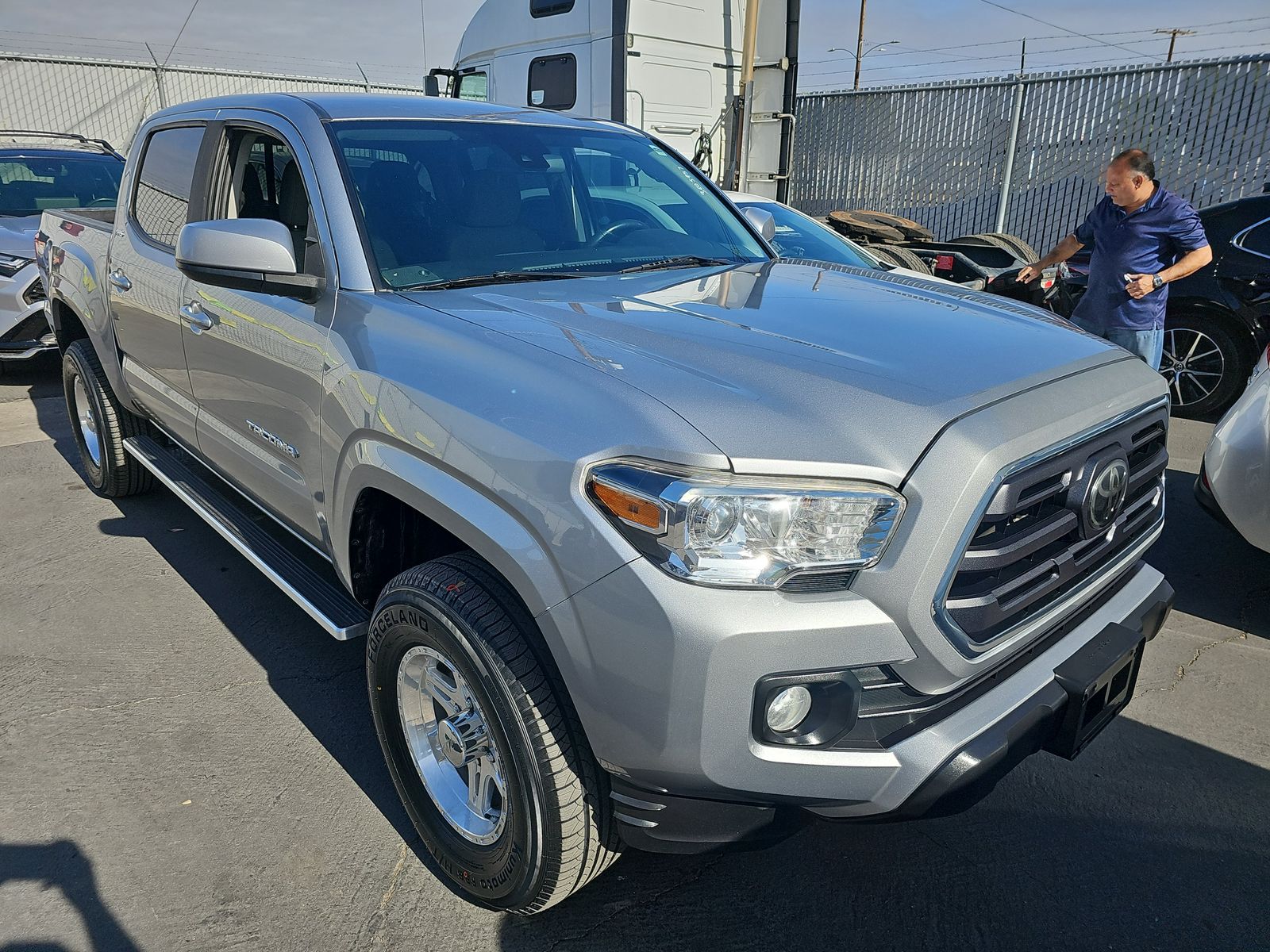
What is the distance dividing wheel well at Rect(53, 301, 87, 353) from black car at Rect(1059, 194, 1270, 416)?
6.73 metres

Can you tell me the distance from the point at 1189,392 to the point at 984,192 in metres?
7.02

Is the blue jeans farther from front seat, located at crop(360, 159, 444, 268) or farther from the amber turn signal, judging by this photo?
the amber turn signal

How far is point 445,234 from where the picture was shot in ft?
9.13

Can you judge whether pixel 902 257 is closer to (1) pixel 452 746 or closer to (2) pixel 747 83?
(2) pixel 747 83

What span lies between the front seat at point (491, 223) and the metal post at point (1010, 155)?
36.6ft

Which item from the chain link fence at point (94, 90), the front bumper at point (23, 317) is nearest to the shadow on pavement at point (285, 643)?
the front bumper at point (23, 317)

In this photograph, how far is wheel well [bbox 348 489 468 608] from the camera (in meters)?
2.54

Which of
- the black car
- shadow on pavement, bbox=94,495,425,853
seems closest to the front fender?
shadow on pavement, bbox=94,495,425,853

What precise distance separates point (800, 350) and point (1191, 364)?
5625 mm

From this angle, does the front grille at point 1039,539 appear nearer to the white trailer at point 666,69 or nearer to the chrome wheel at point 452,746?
the chrome wheel at point 452,746

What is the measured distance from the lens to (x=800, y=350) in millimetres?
2123

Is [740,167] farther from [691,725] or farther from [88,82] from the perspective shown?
[88,82]

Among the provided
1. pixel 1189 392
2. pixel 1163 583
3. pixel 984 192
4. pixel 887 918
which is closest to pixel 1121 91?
pixel 984 192

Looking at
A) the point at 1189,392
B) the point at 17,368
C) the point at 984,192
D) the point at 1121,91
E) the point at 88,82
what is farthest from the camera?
the point at 88,82
